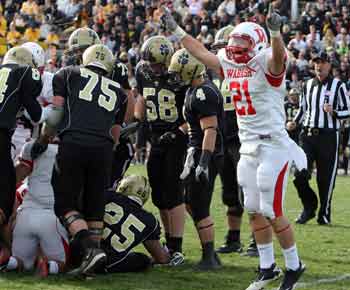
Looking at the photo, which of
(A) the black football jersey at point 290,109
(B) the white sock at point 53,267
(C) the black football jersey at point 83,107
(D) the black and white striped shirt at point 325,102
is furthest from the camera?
(A) the black football jersey at point 290,109

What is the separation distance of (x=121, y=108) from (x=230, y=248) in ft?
5.61

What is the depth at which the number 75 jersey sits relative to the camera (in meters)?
5.77

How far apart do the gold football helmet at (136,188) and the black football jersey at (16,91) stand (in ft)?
2.89

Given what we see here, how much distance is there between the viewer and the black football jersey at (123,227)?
6.46 meters

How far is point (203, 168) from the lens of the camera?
649 cm

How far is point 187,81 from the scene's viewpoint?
6.89 meters

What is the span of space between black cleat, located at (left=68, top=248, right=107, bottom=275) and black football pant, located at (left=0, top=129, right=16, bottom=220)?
2.44 feet

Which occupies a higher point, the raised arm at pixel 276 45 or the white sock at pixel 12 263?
the raised arm at pixel 276 45

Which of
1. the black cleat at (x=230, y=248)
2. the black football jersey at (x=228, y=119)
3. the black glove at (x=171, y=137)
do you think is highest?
the black football jersey at (x=228, y=119)

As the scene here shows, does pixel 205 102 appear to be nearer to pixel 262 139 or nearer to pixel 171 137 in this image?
pixel 171 137

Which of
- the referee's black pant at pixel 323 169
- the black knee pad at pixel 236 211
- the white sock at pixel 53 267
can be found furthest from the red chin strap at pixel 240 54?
the referee's black pant at pixel 323 169

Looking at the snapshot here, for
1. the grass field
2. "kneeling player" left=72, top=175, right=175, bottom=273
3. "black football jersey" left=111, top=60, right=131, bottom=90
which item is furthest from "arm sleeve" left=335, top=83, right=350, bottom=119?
"kneeling player" left=72, top=175, right=175, bottom=273

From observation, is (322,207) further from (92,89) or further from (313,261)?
(92,89)

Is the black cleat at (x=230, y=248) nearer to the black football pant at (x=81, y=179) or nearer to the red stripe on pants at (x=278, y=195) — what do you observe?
the black football pant at (x=81, y=179)
